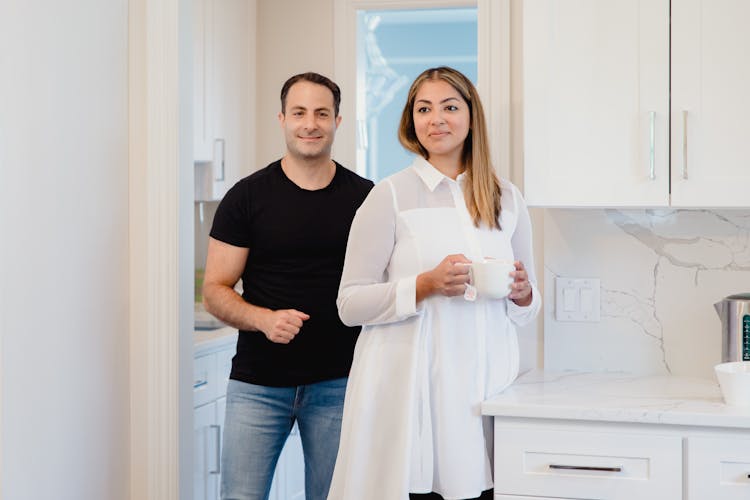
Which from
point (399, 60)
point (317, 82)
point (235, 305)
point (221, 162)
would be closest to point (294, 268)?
point (235, 305)

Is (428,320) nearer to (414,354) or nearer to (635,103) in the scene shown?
(414,354)

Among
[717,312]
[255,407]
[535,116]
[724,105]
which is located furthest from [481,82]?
[255,407]

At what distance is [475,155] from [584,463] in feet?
2.31

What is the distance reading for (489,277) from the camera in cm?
183

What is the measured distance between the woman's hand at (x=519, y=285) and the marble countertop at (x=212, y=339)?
1.42 meters

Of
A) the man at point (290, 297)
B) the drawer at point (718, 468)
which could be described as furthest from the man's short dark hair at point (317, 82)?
the drawer at point (718, 468)

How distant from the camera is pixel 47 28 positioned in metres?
2.17

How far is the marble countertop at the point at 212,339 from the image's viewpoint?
10.1 ft

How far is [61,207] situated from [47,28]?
0.43 m

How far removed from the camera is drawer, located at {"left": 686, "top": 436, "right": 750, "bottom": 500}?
186 centimetres

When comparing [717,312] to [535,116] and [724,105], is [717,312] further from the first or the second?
[535,116]

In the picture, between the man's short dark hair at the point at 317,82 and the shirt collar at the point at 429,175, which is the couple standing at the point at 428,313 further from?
the man's short dark hair at the point at 317,82

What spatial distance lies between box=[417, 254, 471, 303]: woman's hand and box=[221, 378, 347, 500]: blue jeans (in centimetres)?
56

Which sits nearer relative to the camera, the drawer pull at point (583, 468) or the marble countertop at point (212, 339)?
the drawer pull at point (583, 468)
